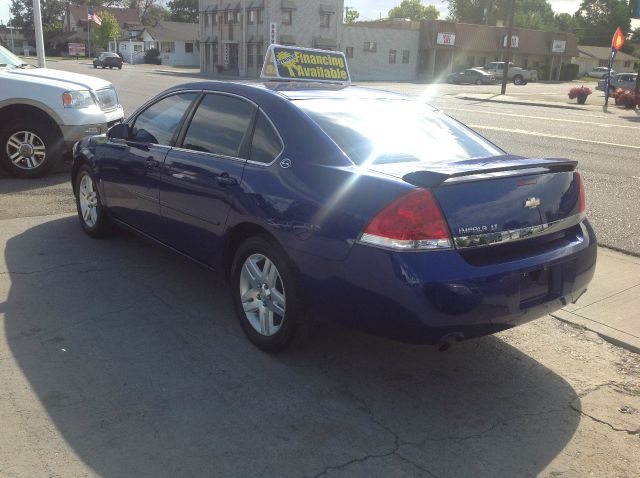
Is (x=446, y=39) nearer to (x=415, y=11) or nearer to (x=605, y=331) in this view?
(x=605, y=331)

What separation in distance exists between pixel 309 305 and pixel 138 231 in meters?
2.31

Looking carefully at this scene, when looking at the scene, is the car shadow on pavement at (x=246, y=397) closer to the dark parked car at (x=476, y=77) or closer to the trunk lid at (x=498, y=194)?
the trunk lid at (x=498, y=194)

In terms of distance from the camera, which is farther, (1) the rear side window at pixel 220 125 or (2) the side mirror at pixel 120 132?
(2) the side mirror at pixel 120 132

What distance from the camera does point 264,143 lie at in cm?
387

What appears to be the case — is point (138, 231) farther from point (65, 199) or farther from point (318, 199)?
point (65, 199)

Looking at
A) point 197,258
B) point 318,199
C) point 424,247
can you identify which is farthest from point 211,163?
point 424,247

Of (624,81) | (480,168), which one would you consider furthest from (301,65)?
(624,81)

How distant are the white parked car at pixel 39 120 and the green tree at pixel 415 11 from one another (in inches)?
5150

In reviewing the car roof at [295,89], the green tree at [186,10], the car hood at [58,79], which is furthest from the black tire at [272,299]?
the green tree at [186,10]

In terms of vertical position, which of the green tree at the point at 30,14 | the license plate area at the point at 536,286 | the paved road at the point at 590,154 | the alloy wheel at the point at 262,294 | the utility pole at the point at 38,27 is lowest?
the paved road at the point at 590,154

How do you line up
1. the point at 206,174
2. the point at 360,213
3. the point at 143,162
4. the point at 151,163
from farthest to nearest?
the point at 143,162, the point at 151,163, the point at 206,174, the point at 360,213

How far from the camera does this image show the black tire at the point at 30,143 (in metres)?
8.26

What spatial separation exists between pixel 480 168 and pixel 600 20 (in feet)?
397

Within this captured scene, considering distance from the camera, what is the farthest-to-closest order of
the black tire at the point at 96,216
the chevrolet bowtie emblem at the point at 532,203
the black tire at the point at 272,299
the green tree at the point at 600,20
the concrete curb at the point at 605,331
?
the green tree at the point at 600,20 → the black tire at the point at 96,216 → the concrete curb at the point at 605,331 → the black tire at the point at 272,299 → the chevrolet bowtie emblem at the point at 532,203
